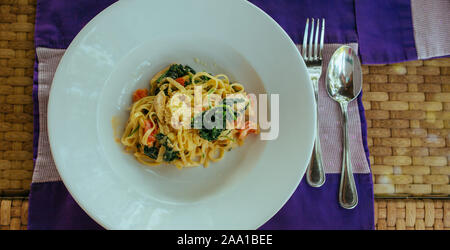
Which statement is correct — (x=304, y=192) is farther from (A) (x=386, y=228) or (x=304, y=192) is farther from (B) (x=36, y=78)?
(B) (x=36, y=78)

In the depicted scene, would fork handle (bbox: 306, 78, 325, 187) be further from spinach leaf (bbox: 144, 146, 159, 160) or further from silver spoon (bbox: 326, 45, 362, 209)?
spinach leaf (bbox: 144, 146, 159, 160)

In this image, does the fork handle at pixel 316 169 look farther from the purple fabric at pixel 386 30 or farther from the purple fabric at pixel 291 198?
the purple fabric at pixel 386 30

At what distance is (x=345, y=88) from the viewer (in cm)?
203

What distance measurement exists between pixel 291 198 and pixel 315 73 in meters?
0.81

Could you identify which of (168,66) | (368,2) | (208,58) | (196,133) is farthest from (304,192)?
(368,2)

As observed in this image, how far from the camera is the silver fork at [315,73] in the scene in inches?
77.6

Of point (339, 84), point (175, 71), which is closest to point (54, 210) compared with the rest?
point (175, 71)

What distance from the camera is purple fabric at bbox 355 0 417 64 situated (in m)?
2.15

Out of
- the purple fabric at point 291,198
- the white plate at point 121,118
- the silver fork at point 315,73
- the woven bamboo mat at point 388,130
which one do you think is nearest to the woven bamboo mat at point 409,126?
the woven bamboo mat at point 388,130

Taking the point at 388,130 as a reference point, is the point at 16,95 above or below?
above

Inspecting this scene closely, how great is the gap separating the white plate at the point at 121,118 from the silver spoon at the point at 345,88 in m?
0.37

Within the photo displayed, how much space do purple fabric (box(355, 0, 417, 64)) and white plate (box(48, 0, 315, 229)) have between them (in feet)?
2.29

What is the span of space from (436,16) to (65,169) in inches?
99.1

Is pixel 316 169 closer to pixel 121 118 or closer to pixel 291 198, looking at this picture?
pixel 291 198
